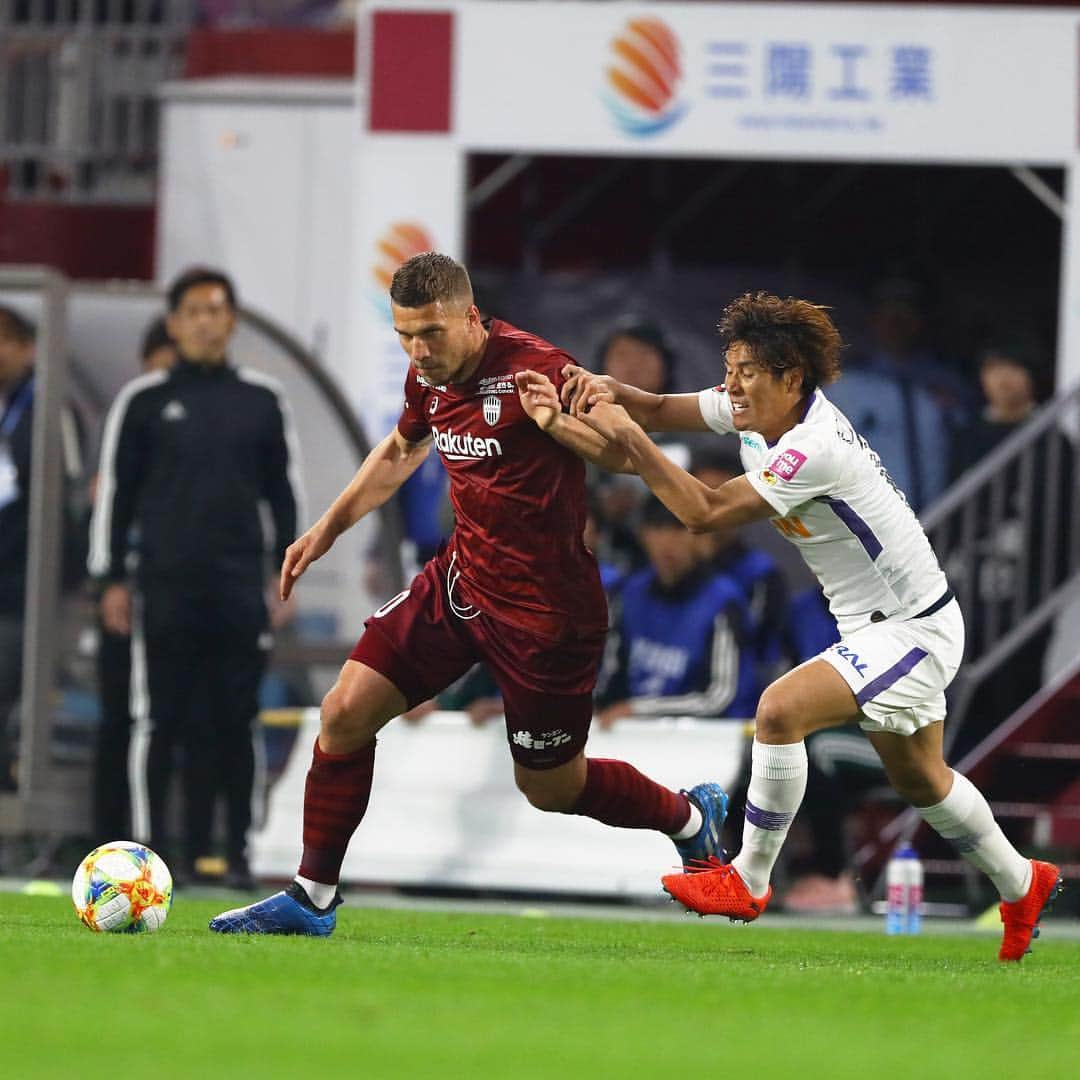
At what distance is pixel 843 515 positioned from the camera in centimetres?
795

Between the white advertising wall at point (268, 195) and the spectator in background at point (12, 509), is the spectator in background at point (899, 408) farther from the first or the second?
the spectator in background at point (12, 509)

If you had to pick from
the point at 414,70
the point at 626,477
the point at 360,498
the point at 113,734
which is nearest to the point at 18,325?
the point at 113,734

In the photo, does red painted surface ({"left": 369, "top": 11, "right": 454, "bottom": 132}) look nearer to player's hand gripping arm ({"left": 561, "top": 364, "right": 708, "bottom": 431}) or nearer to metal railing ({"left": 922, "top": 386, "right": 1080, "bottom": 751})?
metal railing ({"left": 922, "top": 386, "right": 1080, "bottom": 751})

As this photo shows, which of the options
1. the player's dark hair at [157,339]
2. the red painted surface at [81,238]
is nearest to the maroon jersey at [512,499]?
the player's dark hair at [157,339]

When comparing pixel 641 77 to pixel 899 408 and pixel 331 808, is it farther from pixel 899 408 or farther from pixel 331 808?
pixel 331 808

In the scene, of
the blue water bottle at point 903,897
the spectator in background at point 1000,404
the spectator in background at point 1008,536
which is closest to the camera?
the blue water bottle at point 903,897

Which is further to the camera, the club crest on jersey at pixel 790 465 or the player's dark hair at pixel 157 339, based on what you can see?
the player's dark hair at pixel 157 339

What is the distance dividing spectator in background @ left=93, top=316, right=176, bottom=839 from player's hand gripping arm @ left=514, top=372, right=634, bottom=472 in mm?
5136

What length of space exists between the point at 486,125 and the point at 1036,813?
16.9 ft

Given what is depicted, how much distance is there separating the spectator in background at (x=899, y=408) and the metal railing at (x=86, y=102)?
6058 millimetres

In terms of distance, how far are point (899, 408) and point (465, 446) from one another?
7881 millimetres

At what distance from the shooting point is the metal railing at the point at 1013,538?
13.0m

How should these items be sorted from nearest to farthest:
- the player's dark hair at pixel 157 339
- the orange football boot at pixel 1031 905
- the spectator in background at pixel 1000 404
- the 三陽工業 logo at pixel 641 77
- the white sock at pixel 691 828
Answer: the orange football boot at pixel 1031 905
the white sock at pixel 691 828
the player's dark hair at pixel 157 339
the spectator in background at pixel 1000 404
the 三陽工業 logo at pixel 641 77

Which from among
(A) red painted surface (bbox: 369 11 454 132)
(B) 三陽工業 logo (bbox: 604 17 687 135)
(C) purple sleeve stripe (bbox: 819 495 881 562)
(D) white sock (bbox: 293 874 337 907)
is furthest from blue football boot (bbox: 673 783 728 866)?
(A) red painted surface (bbox: 369 11 454 132)
